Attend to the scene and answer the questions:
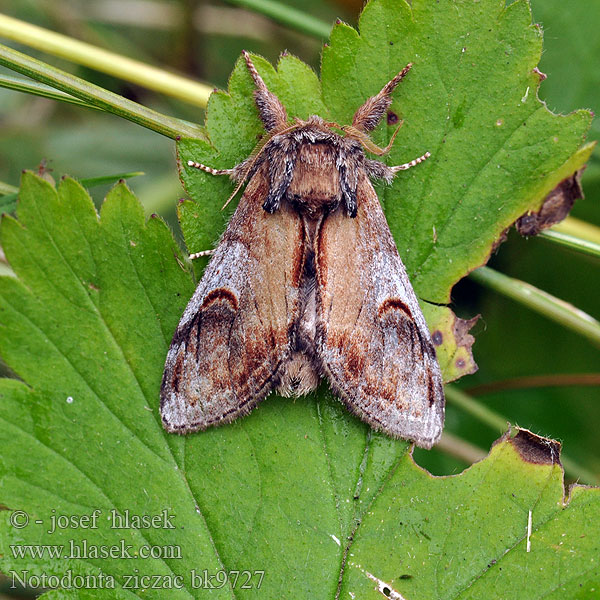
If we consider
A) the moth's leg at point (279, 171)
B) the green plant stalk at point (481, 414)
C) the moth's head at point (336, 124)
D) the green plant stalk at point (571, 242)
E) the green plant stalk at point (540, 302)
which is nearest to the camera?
the moth's head at point (336, 124)

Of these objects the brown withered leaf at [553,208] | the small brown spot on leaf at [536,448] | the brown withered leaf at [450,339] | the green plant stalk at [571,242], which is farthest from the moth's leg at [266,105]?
the small brown spot on leaf at [536,448]

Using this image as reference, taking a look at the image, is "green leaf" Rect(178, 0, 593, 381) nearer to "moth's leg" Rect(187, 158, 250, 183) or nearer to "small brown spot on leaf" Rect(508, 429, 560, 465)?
"moth's leg" Rect(187, 158, 250, 183)

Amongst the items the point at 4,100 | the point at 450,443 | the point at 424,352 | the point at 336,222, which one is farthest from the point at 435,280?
the point at 4,100

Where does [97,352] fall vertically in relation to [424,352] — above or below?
below

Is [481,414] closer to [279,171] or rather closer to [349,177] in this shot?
[349,177]

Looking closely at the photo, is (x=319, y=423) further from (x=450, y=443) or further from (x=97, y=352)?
(x=450, y=443)

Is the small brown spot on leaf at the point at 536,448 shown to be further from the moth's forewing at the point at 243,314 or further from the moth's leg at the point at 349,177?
the moth's leg at the point at 349,177
